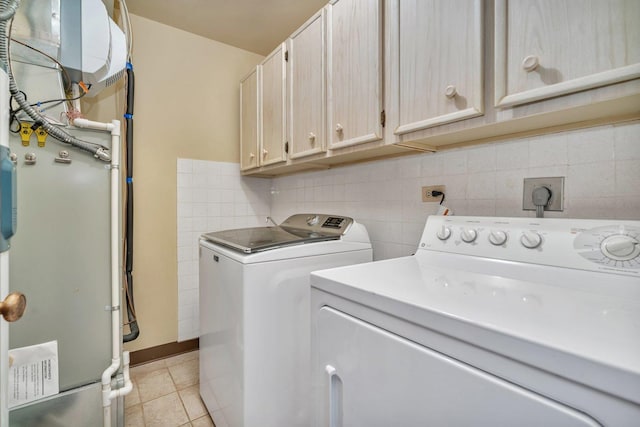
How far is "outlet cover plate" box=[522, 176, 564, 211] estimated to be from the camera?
1017mm

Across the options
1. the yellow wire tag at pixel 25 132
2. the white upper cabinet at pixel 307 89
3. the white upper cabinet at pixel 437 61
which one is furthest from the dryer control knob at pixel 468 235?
the yellow wire tag at pixel 25 132

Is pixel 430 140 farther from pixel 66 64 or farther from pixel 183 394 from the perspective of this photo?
pixel 183 394

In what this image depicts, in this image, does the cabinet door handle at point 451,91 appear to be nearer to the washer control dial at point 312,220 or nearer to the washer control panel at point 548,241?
the washer control panel at point 548,241

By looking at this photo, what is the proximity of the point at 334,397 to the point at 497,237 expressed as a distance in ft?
2.40

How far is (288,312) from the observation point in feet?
4.19

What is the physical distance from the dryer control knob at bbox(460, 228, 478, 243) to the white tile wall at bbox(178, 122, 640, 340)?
0.78 ft

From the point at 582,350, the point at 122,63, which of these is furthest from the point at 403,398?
the point at 122,63

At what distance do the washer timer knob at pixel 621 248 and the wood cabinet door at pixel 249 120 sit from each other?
1.94 meters

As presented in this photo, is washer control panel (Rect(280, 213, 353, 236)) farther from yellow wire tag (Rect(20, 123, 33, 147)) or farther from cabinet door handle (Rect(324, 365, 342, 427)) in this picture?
yellow wire tag (Rect(20, 123, 33, 147))

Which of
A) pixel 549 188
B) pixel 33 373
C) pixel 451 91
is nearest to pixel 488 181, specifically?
pixel 549 188

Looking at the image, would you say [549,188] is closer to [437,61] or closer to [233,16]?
[437,61]

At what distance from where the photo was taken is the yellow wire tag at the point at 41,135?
1167mm

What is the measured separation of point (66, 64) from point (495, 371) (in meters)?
2.05

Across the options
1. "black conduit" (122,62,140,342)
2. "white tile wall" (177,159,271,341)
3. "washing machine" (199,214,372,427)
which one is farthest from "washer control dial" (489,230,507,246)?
"black conduit" (122,62,140,342)
